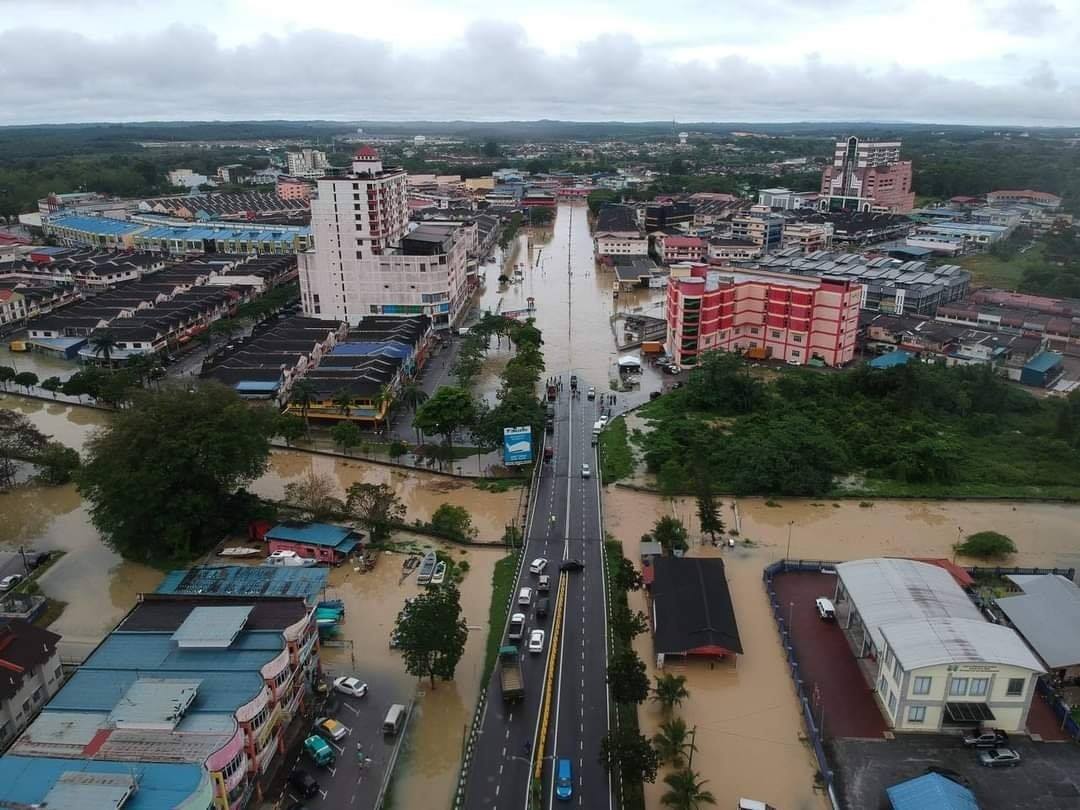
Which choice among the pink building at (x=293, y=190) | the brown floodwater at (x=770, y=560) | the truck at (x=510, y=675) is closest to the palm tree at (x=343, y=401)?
the brown floodwater at (x=770, y=560)

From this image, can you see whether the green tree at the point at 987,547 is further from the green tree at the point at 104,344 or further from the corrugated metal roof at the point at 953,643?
the green tree at the point at 104,344

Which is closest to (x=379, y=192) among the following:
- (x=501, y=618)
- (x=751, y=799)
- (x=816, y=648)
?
(x=501, y=618)

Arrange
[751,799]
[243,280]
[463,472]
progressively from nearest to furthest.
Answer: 1. [751,799]
2. [463,472]
3. [243,280]

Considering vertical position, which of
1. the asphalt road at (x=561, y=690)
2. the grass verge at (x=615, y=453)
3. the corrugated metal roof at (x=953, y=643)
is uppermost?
the corrugated metal roof at (x=953, y=643)

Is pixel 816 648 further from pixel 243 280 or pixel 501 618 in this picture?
pixel 243 280

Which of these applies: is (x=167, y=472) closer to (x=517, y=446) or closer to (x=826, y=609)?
(x=517, y=446)

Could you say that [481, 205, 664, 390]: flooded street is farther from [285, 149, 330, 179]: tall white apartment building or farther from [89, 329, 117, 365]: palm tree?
[285, 149, 330, 179]: tall white apartment building

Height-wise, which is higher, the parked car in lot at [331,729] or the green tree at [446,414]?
the green tree at [446,414]
